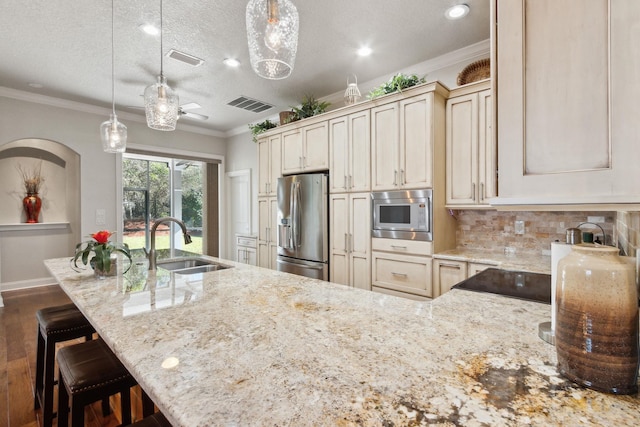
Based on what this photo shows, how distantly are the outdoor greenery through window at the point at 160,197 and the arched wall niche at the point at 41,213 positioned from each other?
152 centimetres

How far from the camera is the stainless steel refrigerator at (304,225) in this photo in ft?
11.6

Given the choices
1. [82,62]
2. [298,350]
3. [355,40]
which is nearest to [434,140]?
[355,40]

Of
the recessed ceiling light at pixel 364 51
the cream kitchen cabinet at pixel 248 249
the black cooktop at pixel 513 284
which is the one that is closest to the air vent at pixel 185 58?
the recessed ceiling light at pixel 364 51

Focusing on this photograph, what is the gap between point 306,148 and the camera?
3.79 metres

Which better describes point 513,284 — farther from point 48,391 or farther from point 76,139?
point 76,139

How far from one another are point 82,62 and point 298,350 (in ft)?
13.5

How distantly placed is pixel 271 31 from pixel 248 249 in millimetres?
3998

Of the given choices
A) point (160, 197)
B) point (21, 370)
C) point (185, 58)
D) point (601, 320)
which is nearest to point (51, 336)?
point (21, 370)

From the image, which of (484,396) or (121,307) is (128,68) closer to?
(121,307)

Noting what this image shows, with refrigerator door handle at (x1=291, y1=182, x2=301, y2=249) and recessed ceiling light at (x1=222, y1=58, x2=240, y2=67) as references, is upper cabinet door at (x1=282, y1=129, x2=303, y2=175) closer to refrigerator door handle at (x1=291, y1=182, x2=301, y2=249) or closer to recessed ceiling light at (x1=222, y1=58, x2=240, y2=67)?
refrigerator door handle at (x1=291, y1=182, x2=301, y2=249)

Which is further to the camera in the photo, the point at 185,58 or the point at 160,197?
the point at 160,197

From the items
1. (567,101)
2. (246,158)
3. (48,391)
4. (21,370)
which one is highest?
(246,158)

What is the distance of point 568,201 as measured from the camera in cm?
64

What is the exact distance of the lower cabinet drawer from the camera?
2.74 meters
